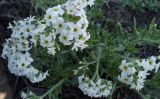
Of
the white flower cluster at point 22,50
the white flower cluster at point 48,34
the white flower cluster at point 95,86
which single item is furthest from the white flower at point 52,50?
the white flower cluster at point 95,86

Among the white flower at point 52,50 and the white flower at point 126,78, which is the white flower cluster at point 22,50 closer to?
the white flower at point 52,50

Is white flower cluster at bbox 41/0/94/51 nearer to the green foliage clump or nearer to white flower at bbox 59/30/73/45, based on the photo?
white flower at bbox 59/30/73/45

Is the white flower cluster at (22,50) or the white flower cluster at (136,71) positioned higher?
the white flower cluster at (22,50)

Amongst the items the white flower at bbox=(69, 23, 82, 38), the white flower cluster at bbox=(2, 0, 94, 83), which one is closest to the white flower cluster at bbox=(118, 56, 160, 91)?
the white flower cluster at bbox=(2, 0, 94, 83)

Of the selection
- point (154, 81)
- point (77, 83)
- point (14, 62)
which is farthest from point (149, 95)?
point (14, 62)

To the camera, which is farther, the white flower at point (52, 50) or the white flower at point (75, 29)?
the white flower at point (52, 50)

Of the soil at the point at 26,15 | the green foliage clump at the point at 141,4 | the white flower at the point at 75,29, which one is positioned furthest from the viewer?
the green foliage clump at the point at 141,4

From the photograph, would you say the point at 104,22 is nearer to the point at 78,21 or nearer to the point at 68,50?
the point at 68,50
